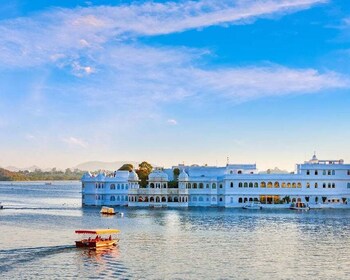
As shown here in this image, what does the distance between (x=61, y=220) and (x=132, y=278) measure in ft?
135

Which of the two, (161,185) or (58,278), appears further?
(161,185)

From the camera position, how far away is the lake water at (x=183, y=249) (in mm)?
40469

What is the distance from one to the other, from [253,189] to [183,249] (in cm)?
5514

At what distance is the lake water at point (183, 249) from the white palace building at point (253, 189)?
76.1 ft

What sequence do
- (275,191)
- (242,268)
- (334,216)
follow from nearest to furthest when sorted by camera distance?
(242,268), (334,216), (275,191)

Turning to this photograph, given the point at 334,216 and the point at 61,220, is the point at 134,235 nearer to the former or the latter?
the point at 61,220

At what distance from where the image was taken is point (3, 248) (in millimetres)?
49438

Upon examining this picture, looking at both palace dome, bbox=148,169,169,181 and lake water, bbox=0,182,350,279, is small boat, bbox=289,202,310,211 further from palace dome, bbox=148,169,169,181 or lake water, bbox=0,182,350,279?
palace dome, bbox=148,169,169,181

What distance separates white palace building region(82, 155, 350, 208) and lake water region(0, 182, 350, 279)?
2319 cm

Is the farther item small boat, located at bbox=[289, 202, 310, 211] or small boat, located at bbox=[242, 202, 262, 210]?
small boat, located at bbox=[242, 202, 262, 210]

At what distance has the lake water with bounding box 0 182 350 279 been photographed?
133ft

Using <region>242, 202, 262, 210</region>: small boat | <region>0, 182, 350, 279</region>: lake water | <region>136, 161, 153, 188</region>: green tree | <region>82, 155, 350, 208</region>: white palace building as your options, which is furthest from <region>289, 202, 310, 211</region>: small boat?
<region>136, 161, 153, 188</region>: green tree

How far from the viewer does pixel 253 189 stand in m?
104

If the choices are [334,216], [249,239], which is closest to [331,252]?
[249,239]
